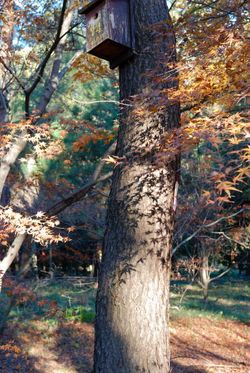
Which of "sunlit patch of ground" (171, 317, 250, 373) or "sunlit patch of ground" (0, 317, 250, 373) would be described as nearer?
"sunlit patch of ground" (0, 317, 250, 373)

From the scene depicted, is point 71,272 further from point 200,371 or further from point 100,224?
point 200,371

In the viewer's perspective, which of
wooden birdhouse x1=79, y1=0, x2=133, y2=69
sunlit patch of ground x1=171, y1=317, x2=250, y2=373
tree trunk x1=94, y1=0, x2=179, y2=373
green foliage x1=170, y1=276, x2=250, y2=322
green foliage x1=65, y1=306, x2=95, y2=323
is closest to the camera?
tree trunk x1=94, y1=0, x2=179, y2=373

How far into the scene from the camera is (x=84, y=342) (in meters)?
8.64

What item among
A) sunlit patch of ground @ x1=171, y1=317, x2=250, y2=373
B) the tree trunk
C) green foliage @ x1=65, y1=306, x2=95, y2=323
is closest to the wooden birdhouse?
the tree trunk

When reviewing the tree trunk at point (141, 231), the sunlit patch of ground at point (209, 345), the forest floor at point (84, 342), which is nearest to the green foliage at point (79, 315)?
the forest floor at point (84, 342)

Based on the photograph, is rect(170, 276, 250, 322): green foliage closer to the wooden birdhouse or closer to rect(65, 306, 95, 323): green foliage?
rect(65, 306, 95, 323): green foliage

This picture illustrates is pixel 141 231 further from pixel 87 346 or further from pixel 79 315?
pixel 79 315

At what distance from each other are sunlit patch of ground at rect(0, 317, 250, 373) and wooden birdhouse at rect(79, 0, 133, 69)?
502 cm

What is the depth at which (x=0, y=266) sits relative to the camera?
484 centimetres

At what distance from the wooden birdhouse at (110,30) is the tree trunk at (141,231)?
135mm

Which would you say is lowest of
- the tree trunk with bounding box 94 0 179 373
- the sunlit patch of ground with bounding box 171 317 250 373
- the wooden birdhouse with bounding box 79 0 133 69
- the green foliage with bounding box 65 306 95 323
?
the sunlit patch of ground with bounding box 171 317 250 373

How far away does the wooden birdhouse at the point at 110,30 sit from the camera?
3.49 metres

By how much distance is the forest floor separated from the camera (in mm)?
7121

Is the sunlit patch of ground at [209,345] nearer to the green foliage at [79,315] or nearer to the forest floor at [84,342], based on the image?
the forest floor at [84,342]
